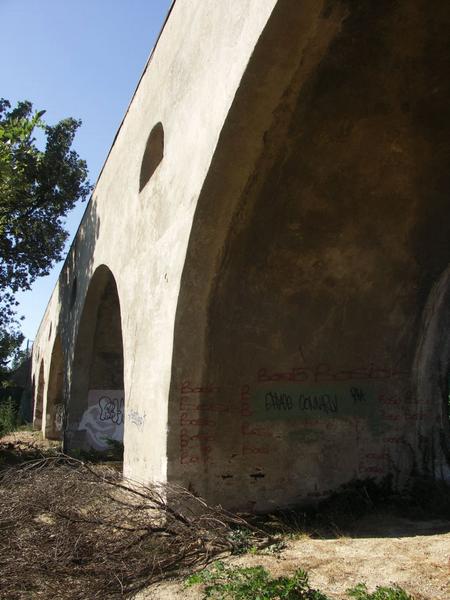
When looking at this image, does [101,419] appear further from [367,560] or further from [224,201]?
[367,560]

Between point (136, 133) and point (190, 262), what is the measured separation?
3.17m

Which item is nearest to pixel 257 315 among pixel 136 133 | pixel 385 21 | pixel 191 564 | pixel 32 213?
pixel 191 564

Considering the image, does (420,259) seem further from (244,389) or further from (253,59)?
(253,59)

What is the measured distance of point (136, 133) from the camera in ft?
24.9

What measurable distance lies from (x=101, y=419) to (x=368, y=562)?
810 cm

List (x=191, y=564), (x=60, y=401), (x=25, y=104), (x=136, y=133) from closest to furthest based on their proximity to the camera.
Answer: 1. (x=191, y=564)
2. (x=136, y=133)
3. (x=25, y=104)
4. (x=60, y=401)

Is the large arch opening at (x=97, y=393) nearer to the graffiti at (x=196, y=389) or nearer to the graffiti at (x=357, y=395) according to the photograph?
the graffiti at (x=196, y=389)

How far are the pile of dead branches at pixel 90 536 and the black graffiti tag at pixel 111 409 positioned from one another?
20.8 feet

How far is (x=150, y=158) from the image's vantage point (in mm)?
7133

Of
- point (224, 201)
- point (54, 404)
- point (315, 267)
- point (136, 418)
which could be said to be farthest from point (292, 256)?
point (54, 404)

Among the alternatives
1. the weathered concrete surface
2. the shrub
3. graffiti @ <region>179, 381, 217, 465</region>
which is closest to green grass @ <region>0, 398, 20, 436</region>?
the weathered concrete surface

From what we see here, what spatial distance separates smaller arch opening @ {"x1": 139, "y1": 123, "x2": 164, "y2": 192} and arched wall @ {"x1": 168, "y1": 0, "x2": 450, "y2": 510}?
7.50 ft

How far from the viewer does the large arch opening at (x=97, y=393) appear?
11055 mm

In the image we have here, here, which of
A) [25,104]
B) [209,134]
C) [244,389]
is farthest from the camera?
[25,104]
